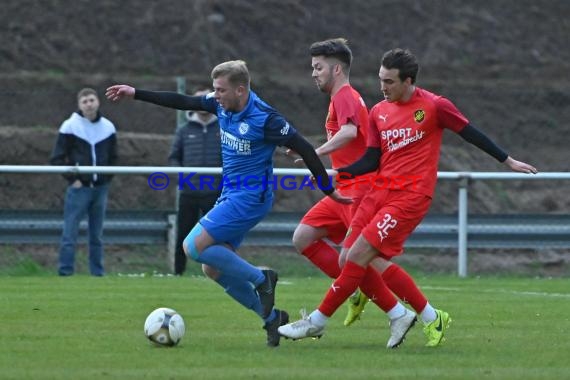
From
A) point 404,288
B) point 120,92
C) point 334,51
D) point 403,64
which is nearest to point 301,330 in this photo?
point 404,288

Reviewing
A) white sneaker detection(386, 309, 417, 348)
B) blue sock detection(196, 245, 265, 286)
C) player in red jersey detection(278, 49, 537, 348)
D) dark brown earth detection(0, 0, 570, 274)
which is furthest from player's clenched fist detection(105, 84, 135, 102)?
dark brown earth detection(0, 0, 570, 274)

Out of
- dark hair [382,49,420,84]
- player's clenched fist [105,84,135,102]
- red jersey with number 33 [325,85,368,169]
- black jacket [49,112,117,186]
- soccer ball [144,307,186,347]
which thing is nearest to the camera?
soccer ball [144,307,186,347]

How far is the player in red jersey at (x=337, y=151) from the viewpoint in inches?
350

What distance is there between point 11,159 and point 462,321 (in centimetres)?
1278

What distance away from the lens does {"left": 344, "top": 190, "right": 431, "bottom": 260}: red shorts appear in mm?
8125

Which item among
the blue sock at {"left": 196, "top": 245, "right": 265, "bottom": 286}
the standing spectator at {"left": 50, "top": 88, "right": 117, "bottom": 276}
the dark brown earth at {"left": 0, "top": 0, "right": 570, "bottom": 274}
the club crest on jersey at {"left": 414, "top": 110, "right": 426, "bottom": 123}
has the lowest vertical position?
the dark brown earth at {"left": 0, "top": 0, "right": 570, "bottom": 274}

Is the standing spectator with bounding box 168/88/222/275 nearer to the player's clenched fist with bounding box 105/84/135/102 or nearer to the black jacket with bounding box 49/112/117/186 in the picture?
the black jacket with bounding box 49/112/117/186

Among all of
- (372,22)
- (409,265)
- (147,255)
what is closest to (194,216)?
(147,255)

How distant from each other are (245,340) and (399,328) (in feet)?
3.35

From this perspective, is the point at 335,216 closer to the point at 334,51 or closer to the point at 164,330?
the point at 334,51

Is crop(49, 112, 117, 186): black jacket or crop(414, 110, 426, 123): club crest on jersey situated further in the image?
crop(49, 112, 117, 186): black jacket

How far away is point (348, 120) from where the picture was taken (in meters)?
8.80

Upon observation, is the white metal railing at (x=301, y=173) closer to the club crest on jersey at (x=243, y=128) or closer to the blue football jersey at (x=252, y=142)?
the blue football jersey at (x=252, y=142)

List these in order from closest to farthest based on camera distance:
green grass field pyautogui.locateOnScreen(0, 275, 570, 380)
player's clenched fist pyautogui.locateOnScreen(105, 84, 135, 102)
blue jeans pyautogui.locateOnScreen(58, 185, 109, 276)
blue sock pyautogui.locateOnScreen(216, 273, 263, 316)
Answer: green grass field pyautogui.locateOnScreen(0, 275, 570, 380) → blue sock pyautogui.locateOnScreen(216, 273, 263, 316) → player's clenched fist pyautogui.locateOnScreen(105, 84, 135, 102) → blue jeans pyautogui.locateOnScreen(58, 185, 109, 276)
